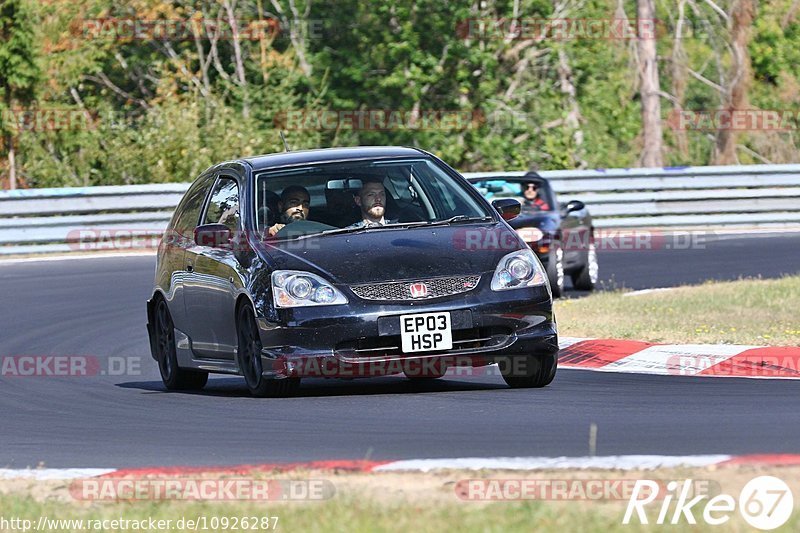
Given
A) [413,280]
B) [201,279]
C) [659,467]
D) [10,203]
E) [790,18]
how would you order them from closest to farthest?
1. [659,467]
2. [413,280]
3. [201,279]
4. [10,203]
5. [790,18]

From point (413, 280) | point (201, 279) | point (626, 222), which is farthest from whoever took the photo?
point (626, 222)

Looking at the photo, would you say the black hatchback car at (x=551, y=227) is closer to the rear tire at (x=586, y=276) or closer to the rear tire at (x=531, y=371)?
the rear tire at (x=586, y=276)

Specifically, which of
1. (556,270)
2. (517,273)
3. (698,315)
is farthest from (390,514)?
(556,270)

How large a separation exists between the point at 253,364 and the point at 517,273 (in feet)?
5.36

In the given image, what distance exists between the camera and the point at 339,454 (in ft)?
25.1

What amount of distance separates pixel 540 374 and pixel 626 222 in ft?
61.4

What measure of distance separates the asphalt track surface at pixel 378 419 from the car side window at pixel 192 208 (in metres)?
1.11

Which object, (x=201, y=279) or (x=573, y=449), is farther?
(x=201, y=279)

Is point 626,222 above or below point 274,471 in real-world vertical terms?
below

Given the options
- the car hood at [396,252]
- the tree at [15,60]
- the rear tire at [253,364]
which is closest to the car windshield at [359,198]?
the car hood at [396,252]

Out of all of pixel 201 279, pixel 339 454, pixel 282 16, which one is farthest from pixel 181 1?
pixel 339 454

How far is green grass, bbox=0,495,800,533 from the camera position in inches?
217

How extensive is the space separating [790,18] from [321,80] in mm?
10434

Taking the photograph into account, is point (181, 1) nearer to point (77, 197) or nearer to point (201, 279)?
point (77, 197)
